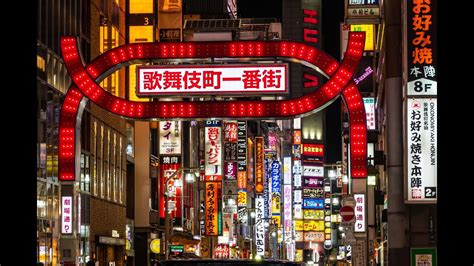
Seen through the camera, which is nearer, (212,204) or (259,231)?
(212,204)

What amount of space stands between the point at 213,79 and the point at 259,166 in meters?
84.1

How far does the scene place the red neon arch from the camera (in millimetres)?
26328

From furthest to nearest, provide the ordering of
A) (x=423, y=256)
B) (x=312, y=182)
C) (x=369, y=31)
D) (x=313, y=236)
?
(x=312, y=182) → (x=313, y=236) → (x=369, y=31) → (x=423, y=256)

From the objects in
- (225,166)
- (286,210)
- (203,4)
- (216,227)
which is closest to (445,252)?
(216,227)

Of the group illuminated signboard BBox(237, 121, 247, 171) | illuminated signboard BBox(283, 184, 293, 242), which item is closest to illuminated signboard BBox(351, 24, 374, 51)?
illuminated signboard BBox(237, 121, 247, 171)

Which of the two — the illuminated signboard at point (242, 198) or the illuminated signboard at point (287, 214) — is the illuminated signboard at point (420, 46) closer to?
the illuminated signboard at point (242, 198)

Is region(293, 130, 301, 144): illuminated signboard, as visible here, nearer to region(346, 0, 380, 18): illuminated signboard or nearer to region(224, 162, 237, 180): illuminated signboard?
region(224, 162, 237, 180): illuminated signboard

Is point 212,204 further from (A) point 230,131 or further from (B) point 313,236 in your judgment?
(B) point 313,236

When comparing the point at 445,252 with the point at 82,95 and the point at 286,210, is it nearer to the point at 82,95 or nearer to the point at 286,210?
the point at 82,95

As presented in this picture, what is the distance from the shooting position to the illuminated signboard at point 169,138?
2530 inches

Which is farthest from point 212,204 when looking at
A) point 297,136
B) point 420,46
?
point 297,136

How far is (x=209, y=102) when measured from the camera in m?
26.8

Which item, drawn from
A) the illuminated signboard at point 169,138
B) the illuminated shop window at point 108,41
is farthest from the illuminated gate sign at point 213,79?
the illuminated signboard at point 169,138

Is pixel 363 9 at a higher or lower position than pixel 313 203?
higher
